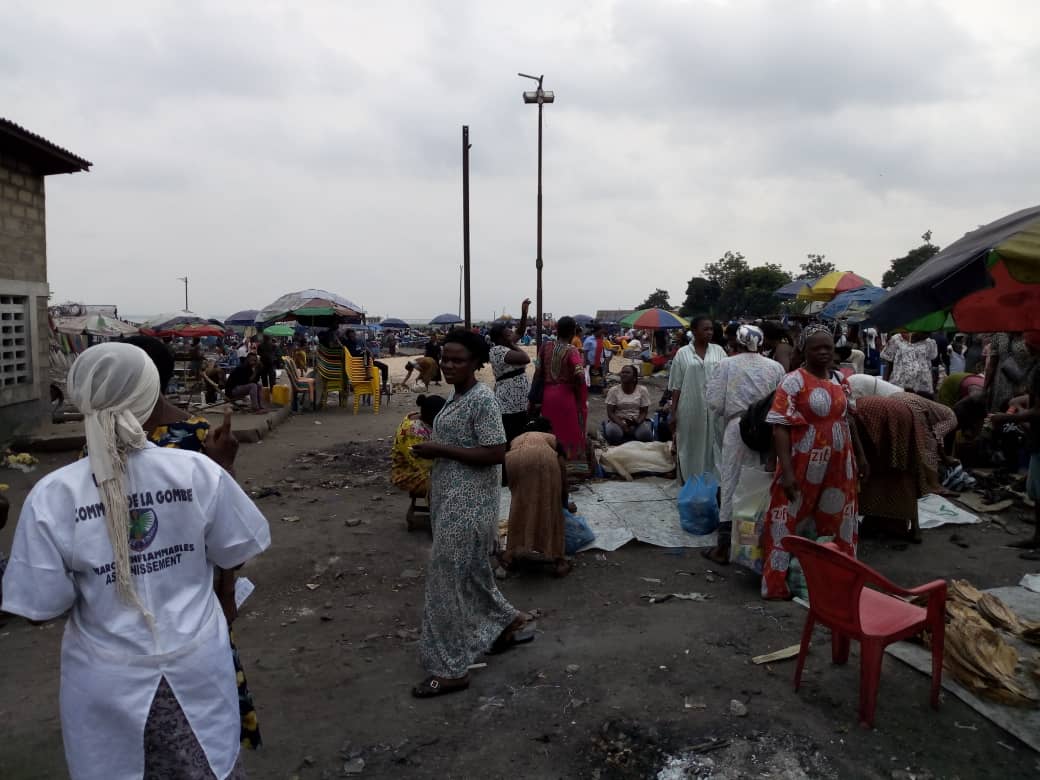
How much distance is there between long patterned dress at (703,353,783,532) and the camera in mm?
5375

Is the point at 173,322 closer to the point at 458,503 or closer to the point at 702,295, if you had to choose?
the point at 458,503

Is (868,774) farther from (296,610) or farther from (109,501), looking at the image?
(296,610)

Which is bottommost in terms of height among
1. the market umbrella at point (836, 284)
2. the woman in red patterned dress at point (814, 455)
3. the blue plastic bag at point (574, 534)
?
the blue plastic bag at point (574, 534)

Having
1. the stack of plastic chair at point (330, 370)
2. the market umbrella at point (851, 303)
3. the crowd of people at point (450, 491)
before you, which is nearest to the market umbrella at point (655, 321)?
the market umbrella at point (851, 303)

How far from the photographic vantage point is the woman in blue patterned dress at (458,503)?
11.9 feet

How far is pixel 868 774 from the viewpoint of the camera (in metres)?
2.92

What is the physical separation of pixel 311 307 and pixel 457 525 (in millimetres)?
12150

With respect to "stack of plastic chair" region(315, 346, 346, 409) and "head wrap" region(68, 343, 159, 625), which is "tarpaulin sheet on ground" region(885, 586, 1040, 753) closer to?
"head wrap" region(68, 343, 159, 625)

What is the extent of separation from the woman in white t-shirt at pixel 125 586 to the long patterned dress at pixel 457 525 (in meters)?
1.79

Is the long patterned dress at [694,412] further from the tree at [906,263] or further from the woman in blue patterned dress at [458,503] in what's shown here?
the tree at [906,263]

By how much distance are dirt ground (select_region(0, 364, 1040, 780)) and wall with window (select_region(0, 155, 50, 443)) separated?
22.8 feet

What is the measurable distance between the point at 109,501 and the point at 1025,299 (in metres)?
4.36

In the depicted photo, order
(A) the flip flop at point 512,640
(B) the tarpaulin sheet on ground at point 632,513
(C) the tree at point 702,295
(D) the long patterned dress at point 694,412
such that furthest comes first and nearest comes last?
(C) the tree at point 702,295, (D) the long patterned dress at point 694,412, (B) the tarpaulin sheet on ground at point 632,513, (A) the flip flop at point 512,640

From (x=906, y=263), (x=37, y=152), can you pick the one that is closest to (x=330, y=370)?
(x=37, y=152)
